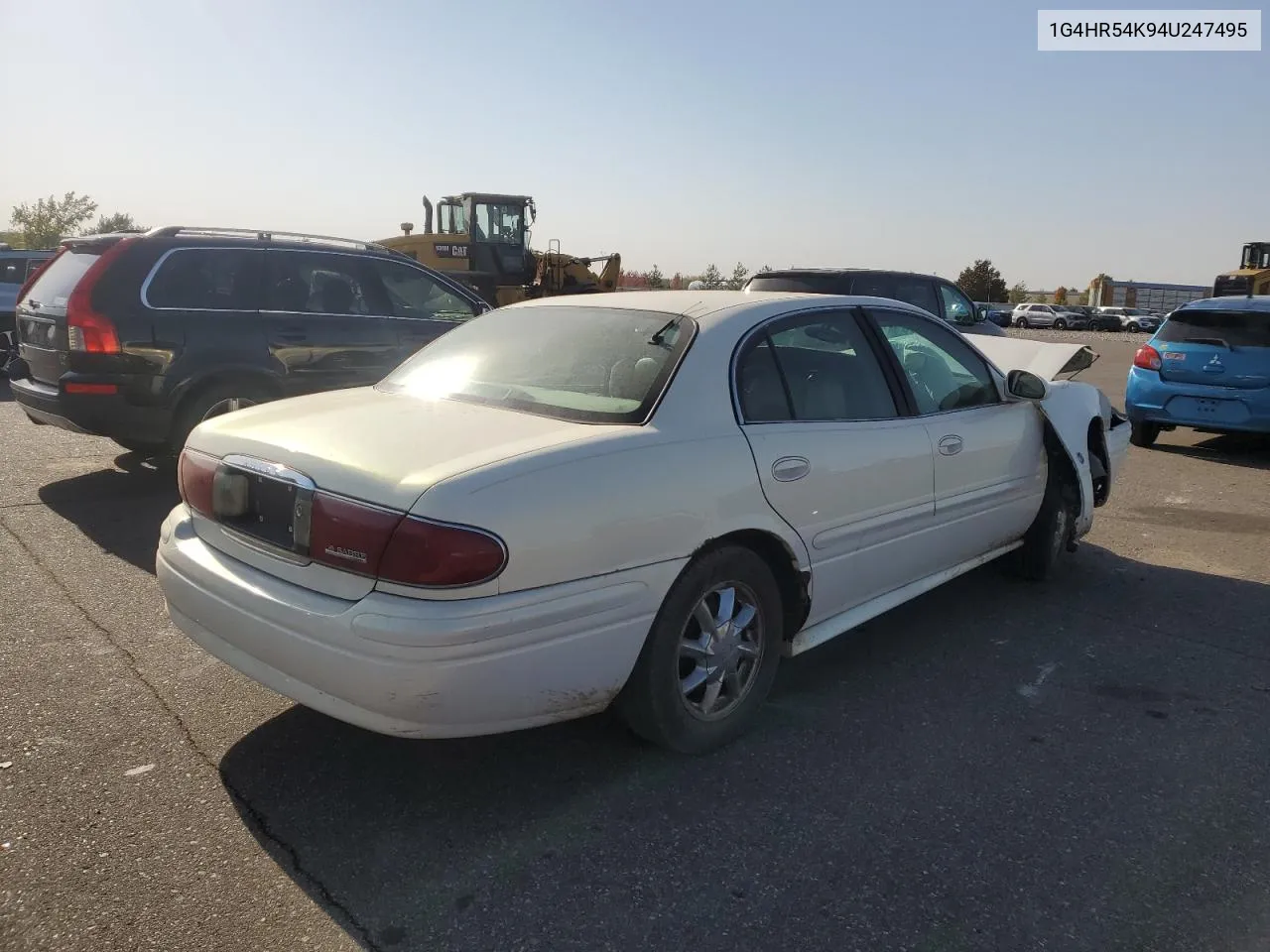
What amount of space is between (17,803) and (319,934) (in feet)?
3.85

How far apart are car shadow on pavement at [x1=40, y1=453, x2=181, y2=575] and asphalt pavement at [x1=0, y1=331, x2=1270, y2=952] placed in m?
0.90

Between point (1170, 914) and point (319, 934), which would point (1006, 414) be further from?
point (319, 934)

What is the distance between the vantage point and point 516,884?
2.63 metres

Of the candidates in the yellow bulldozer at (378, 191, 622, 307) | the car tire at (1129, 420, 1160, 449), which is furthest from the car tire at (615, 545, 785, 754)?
the yellow bulldozer at (378, 191, 622, 307)

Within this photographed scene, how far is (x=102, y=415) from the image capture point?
631cm

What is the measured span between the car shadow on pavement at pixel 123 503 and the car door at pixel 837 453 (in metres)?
3.40

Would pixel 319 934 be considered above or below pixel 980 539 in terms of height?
below

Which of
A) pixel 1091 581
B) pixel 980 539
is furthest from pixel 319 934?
pixel 1091 581

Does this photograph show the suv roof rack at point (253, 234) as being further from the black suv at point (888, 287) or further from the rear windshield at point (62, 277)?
the black suv at point (888, 287)

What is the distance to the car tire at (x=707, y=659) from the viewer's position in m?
3.08

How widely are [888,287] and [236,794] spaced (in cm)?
923

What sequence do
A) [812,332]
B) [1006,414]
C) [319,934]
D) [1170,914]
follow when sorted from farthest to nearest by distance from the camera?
1. [1006,414]
2. [812,332]
3. [1170,914]
4. [319,934]

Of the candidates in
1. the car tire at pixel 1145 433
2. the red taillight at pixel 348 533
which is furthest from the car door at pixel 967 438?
the car tire at pixel 1145 433

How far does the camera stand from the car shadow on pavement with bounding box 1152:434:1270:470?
9711 millimetres
